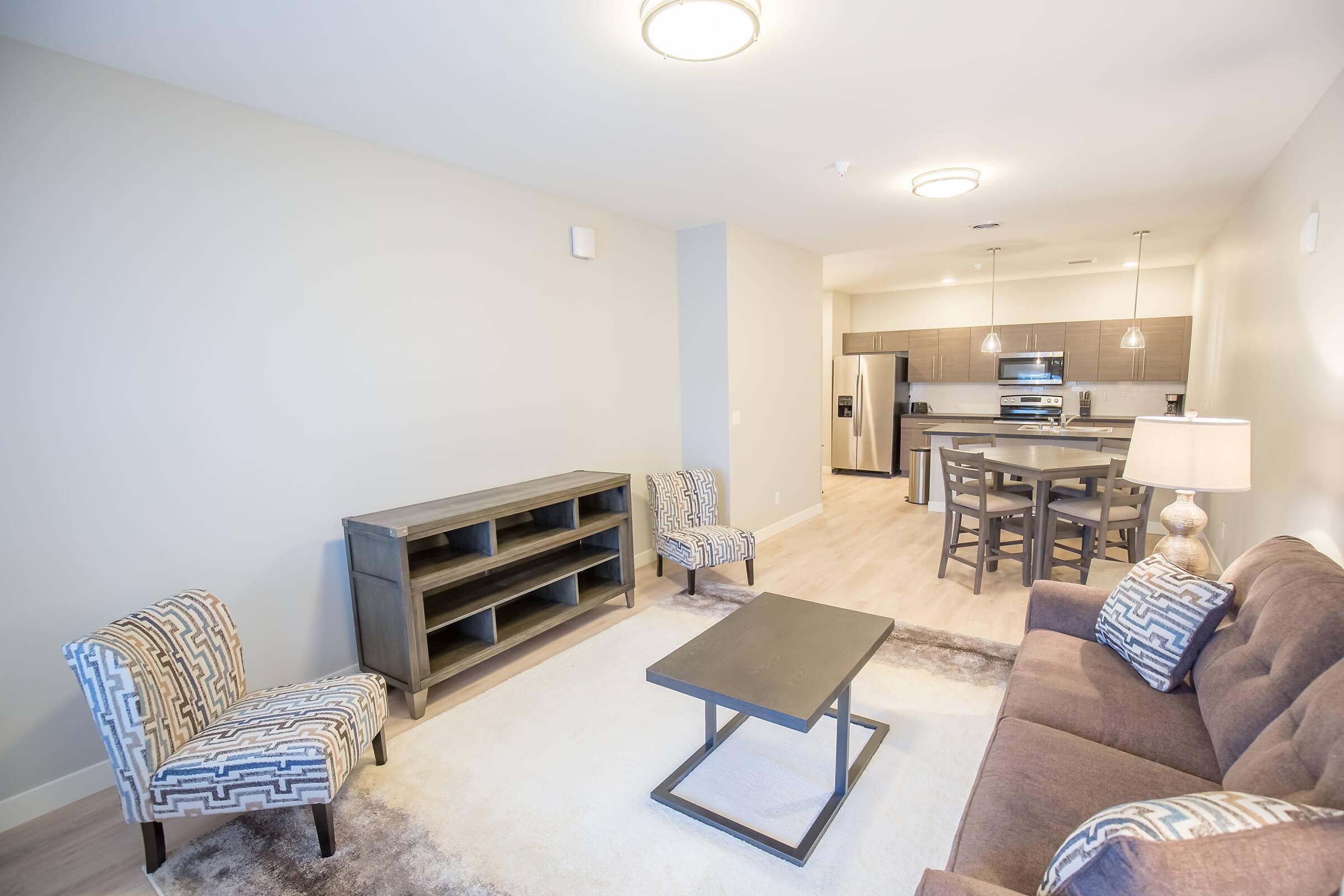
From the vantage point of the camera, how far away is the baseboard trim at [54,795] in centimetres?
207

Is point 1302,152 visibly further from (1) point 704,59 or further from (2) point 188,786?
(2) point 188,786

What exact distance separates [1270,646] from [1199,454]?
0.93m

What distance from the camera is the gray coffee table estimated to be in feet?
6.22

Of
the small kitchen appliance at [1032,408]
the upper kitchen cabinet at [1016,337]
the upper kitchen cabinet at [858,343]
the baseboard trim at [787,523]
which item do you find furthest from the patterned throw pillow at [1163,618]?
the upper kitchen cabinet at [858,343]

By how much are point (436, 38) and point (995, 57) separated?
1.94 meters

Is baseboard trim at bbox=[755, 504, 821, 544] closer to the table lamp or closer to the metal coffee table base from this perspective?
the metal coffee table base

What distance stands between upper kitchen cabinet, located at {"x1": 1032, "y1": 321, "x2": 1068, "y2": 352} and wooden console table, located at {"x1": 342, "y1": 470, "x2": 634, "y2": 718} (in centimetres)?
628

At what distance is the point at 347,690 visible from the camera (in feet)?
7.15

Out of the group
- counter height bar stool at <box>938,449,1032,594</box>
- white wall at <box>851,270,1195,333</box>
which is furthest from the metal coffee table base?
white wall at <box>851,270,1195,333</box>

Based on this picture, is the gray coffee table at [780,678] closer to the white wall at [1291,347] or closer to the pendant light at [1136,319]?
the white wall at [1291,347]

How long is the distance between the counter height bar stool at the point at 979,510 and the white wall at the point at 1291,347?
3.63 feet

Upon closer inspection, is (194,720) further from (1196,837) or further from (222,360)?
(1196,837)

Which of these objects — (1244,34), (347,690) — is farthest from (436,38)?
(1244,34)

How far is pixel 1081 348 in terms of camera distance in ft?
24.4
